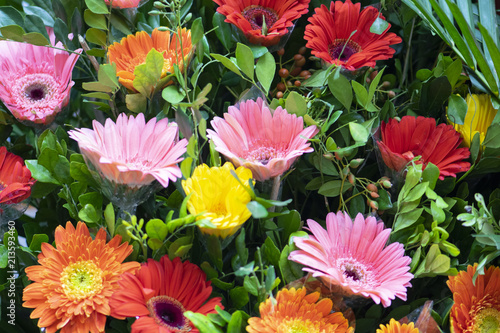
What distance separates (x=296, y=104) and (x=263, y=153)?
0.05 metres

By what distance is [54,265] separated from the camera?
465 millimetres

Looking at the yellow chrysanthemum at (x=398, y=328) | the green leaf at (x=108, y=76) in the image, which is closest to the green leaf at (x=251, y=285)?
the yellow chrysanthemum at (x=398, y=328)

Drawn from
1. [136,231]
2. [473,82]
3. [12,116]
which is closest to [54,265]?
[136,231]

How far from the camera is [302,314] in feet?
1.45

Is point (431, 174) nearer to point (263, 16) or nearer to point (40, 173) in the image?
point (263, 16)

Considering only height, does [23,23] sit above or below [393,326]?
above

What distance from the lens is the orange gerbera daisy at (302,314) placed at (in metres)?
0.43

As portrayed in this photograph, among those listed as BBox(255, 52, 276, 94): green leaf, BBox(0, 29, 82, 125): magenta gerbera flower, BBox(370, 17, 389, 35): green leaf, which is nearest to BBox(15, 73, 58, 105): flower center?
BBox(0, 29, 82, 125): magenta gerbera flower

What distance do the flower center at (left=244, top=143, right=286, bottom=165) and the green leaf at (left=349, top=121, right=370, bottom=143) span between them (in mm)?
63

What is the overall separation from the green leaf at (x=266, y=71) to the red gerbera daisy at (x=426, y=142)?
12 centimetres

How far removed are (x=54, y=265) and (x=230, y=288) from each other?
15cm

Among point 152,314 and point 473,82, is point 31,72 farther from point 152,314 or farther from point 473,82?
point 473,82

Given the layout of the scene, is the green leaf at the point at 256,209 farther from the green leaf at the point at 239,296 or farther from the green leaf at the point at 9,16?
the green leaf at the point at 9,16

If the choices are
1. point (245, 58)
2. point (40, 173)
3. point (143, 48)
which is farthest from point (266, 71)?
point (40, 173)
